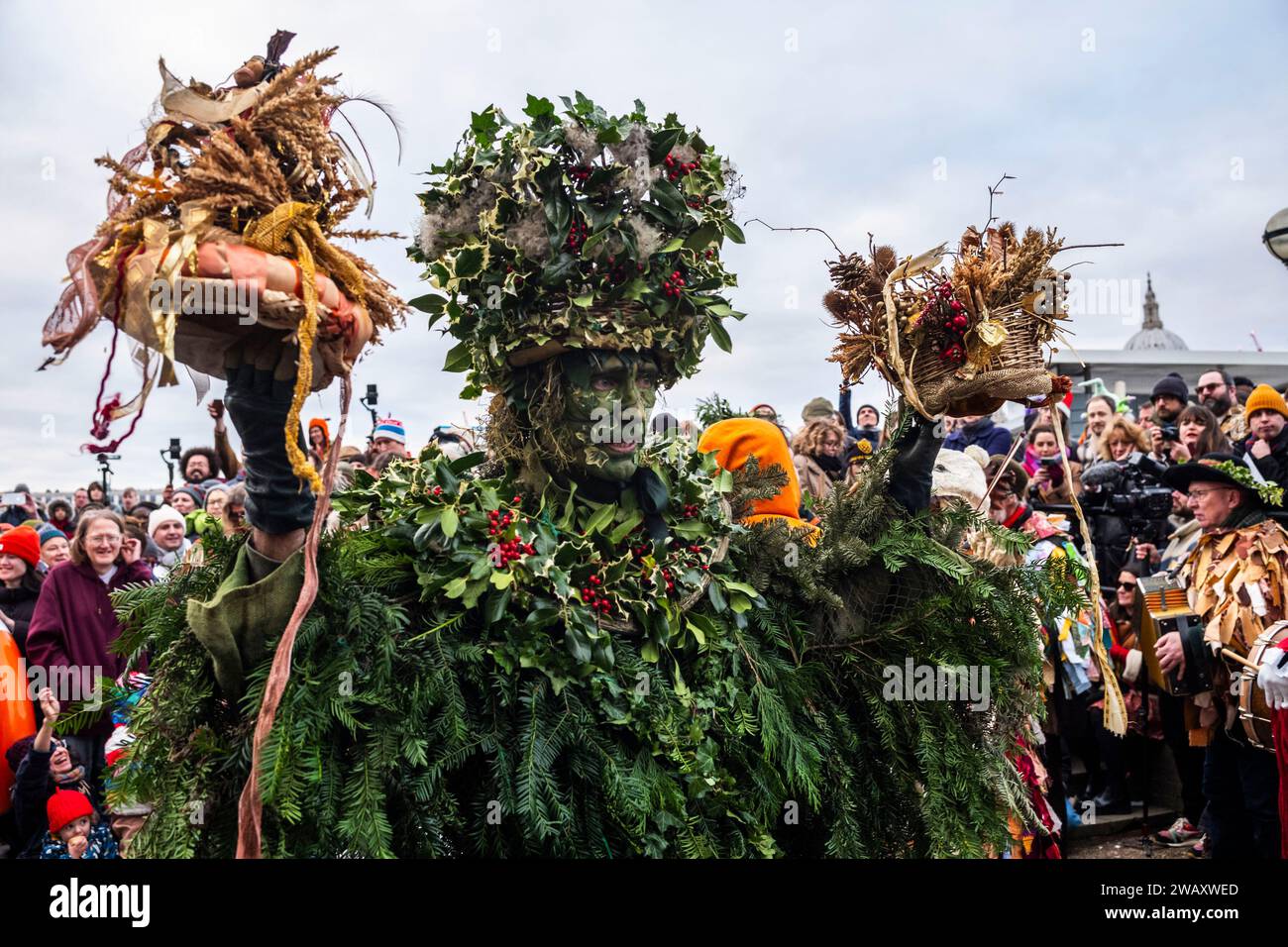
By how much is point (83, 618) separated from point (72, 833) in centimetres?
130

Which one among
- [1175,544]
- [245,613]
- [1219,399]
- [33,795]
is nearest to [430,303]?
[245,613]

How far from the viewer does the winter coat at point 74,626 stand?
16.9 feet

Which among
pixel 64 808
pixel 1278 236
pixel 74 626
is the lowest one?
pixel 64 808

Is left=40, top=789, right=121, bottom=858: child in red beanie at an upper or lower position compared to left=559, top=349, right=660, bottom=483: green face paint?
lower

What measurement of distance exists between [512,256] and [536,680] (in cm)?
116

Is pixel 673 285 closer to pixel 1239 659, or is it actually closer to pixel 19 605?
pixel 1239 659

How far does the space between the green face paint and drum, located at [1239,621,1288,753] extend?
3166mm

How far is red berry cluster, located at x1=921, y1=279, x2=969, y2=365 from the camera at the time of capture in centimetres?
287

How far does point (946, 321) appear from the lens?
9.45 ft

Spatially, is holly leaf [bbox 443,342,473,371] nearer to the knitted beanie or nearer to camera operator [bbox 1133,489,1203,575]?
the knitted beanie

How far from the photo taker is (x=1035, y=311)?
285cm

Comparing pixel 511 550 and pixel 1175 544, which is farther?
pixel 1175 544

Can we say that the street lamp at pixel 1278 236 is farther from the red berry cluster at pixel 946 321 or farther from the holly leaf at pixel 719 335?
the holly leaf at pixel 719 335

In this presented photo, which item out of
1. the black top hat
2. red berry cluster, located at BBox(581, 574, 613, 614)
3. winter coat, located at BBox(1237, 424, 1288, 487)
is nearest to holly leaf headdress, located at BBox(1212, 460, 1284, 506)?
the black top hat
